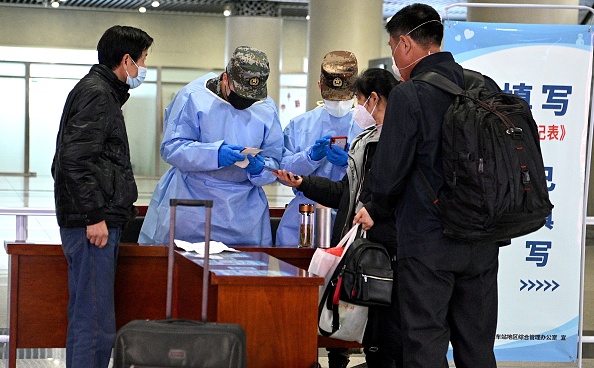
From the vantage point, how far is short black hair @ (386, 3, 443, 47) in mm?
3146

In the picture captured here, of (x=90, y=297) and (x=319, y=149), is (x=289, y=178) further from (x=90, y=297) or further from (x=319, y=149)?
(x=90, y=297)

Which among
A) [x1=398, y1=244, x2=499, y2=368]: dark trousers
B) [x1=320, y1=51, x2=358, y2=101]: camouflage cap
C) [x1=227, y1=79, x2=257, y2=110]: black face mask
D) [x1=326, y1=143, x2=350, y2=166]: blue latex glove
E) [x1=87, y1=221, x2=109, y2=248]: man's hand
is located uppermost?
[x1=320, y1=51, x2=358, y2=101]: camouflage cap

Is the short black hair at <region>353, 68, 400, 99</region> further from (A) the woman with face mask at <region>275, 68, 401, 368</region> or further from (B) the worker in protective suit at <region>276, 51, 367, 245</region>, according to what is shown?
(B) the worker in protective suit at <region>276, 51, 367, 245</region>

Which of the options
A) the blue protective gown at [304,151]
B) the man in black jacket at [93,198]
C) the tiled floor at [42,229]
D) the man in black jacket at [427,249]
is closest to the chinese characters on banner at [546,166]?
the tiled floor at [42,229]

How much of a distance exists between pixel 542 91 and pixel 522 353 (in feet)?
4.46

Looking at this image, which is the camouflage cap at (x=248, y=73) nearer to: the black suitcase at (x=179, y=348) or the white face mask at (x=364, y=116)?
the white face mask at (x=364, y=116)

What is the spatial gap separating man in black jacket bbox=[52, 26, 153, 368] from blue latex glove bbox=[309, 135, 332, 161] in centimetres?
120

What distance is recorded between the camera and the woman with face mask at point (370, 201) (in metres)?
3.56

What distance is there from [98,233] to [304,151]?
1.52m

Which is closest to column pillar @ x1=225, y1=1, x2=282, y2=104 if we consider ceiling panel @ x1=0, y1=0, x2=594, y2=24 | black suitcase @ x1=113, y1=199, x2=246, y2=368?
ceiling panel @ x1=0, y1=0, x2=594, y2=24

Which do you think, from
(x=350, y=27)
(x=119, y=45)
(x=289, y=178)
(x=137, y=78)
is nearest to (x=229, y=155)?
(x=289, y=178)

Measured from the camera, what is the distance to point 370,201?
3455mm

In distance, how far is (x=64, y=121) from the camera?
3527 mm

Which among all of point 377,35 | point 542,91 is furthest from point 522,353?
point 377,35
